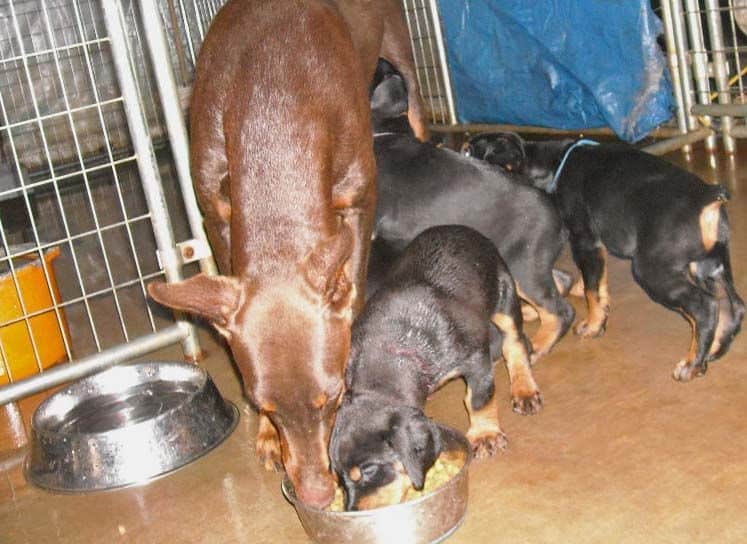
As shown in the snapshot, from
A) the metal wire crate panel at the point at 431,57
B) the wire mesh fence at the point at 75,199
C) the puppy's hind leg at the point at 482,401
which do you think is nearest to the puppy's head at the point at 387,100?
the wire mesh fence at the point at 75,199

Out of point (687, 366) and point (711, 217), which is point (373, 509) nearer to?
point (687, 366)

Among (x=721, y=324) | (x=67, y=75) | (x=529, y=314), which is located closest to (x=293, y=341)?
(x=721, y=324)

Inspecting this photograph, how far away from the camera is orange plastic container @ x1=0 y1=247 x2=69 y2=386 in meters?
4.62

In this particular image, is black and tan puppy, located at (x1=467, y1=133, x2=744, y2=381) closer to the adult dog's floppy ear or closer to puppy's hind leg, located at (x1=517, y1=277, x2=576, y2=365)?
puppy's hind leg, located at (x1=517, y1=277, x2=576, y2=365)

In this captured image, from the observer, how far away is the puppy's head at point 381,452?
9.31 ft

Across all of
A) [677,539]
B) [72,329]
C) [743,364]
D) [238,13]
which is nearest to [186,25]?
[72,329]

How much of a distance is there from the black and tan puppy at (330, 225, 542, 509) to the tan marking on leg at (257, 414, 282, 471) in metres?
0.57

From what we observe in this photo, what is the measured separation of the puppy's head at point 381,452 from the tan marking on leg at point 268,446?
0.64m

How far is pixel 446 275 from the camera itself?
3.60 metres

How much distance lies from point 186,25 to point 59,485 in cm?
642

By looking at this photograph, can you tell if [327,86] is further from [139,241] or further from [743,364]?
[139,241]

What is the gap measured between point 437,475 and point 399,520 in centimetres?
47

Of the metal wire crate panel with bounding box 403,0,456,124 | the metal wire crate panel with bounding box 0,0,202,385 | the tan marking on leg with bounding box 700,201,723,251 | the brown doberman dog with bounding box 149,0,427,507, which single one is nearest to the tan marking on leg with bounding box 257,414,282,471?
the brown doberman dog with bounding box 149,0,427,507

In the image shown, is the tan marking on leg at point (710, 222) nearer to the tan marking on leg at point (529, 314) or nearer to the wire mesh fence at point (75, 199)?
the tan marking on leg at point (529, 314)
